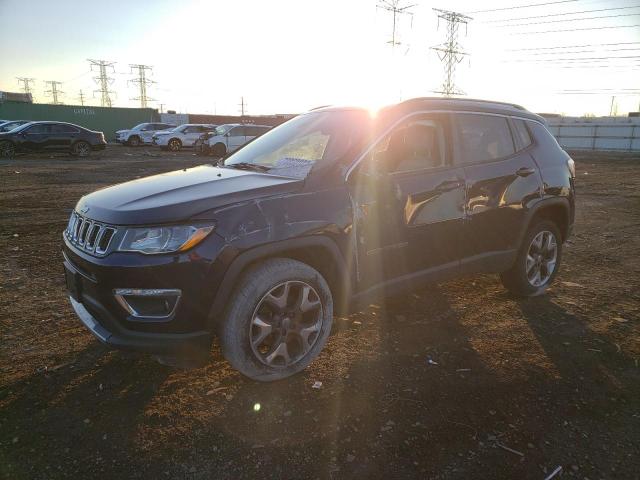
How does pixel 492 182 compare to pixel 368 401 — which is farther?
pixel 492 182

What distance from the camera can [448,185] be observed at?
3.46 metres

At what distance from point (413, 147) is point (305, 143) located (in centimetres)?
84

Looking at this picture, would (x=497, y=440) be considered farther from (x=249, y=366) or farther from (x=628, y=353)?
(x=628, y=353)

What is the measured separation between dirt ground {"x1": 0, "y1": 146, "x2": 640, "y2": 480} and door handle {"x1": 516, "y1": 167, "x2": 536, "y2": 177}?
4.07 ft

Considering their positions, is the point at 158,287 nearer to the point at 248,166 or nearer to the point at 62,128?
the point at 248,166

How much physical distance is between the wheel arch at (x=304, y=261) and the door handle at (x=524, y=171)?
209 centimetres

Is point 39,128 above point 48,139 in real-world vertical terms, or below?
above

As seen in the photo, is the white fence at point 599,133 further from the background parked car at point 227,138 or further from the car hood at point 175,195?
the car hood at point 175,195

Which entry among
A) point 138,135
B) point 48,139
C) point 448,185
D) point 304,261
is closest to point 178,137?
point 138,135

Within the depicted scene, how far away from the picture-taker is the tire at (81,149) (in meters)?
21.1

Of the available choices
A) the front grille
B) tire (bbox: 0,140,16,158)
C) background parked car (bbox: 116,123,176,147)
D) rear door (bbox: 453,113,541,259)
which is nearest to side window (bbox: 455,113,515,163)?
rear door (bbox: 453,113,541,259)

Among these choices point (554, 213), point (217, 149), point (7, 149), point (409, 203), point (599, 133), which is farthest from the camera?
point (599, 133)

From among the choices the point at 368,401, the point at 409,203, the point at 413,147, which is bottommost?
the point at 368,401

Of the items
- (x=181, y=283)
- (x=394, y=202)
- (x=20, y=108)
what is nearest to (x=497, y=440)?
(x=394, y=202)
